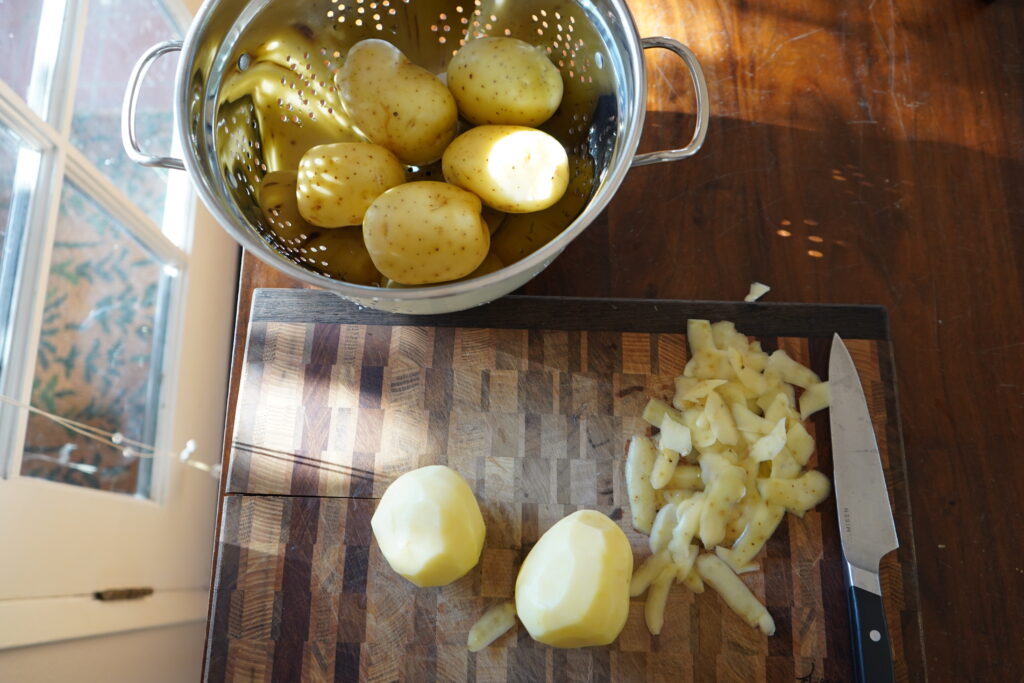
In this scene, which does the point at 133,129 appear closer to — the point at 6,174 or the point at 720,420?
the point at 6,174

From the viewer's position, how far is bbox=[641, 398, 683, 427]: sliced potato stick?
3.55 feet

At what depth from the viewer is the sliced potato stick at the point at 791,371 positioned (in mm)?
1097

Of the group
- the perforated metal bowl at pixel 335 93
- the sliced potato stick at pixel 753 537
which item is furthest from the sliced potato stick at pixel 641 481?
the perforated metal bowl at pixel 335 93

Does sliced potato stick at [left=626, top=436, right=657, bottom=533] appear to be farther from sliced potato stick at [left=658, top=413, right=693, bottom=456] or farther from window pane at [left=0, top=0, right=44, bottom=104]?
window pane at [left=0, top=0, right=44, bottom=104]

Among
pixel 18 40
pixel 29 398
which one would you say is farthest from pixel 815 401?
pixel 18 40

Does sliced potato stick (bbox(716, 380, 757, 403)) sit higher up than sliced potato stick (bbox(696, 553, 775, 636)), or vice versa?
sliced potato stick (bbox(716, 380, 757, 403))

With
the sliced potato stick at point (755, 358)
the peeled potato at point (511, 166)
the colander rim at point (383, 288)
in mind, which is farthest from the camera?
the sliced potato stick at point (755, 358)

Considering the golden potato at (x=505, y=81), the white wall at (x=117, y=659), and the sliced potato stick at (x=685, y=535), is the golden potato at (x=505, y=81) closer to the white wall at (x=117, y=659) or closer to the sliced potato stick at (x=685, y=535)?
the sliced potato stick at (x=685, y=535)

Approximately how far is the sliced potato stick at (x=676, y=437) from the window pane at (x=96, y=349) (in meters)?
0.91

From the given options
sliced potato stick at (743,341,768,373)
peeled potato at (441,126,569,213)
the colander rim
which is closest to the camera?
the colander rim

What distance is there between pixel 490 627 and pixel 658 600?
0.79ft

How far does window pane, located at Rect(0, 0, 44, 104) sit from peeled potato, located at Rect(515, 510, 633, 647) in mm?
954

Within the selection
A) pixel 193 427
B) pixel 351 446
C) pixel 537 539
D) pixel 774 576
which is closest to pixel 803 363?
pixel 774 576

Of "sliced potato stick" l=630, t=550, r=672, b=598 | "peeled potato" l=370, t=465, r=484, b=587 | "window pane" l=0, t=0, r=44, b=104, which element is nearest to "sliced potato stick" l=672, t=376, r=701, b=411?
"sliced potato stick" l=630, t=550, r=672, b=598
